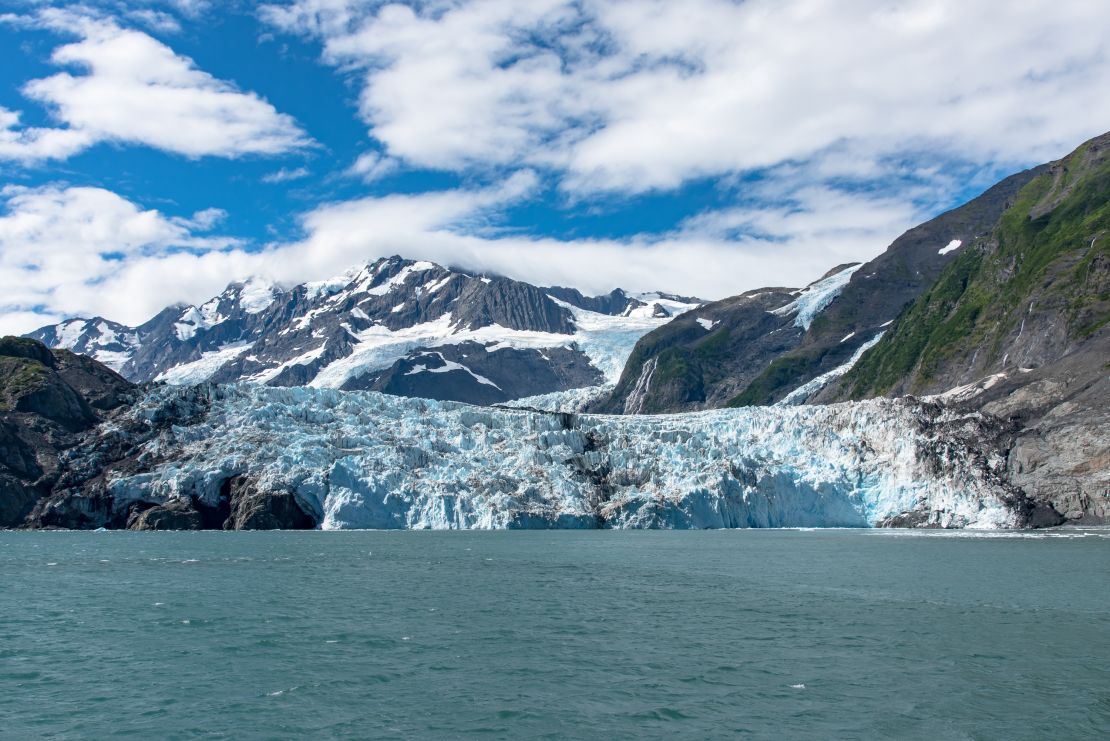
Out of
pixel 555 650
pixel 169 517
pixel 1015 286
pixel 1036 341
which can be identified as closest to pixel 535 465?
pixel 169 517

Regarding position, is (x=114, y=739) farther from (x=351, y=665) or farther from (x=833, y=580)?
(x=833, y=580)

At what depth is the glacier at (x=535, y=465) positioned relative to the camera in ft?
327

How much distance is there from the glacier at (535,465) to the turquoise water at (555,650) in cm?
4331

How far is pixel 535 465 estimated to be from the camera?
109312 mm

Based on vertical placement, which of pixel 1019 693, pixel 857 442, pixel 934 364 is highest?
pixel 934 364

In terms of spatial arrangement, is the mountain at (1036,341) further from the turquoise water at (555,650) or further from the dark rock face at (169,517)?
the dark rock face at (169,517)

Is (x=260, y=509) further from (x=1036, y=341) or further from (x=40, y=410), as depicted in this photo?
(x=1036, y=341)

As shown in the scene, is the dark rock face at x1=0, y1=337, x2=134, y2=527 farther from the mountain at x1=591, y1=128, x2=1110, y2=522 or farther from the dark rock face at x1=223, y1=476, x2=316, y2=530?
the mountain at x1=591, y1=128, x2=1110, y2=522

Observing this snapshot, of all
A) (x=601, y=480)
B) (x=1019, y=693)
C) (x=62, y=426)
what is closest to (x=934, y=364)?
(x=601, y=480)

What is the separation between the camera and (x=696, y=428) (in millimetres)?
123875

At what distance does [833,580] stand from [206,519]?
2897 inches

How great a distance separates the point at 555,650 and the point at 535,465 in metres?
80.2

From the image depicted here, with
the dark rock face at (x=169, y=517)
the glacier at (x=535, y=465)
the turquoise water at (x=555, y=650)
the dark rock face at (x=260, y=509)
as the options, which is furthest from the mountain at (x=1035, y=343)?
the dark rock face at (x=169, y=517)

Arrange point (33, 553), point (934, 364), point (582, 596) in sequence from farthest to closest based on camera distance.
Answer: point (934, 364) < point (33, 553) < point (582, 596)
